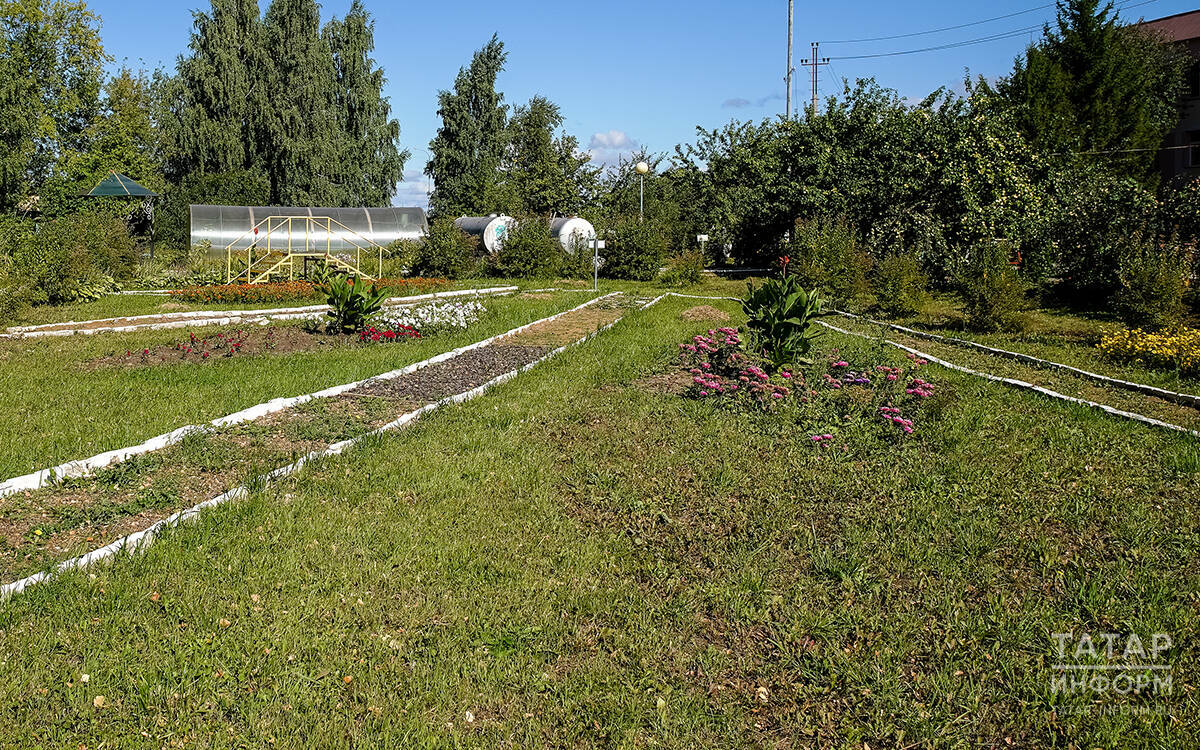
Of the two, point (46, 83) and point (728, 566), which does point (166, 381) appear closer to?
point (728, 566)

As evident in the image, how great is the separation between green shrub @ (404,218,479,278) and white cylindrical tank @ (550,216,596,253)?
14.8 ft

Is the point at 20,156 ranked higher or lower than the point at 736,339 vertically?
higher

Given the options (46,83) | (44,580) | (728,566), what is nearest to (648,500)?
(728,566)

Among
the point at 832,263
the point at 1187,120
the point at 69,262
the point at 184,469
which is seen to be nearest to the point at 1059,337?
the point at 832,263

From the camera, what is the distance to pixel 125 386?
8.45 metres

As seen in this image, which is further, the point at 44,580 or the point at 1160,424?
the point at 1160,424

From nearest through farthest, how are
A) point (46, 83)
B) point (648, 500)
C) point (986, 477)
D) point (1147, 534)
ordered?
point (1147, 534), point (648, 500), point (986, 477), point (46, 83)

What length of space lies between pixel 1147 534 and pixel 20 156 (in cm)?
3580

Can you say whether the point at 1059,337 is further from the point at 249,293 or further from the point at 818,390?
the point at 249,293

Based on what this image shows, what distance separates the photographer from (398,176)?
40.3 m

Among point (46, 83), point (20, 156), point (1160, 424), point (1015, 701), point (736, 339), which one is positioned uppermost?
point (46, 83)

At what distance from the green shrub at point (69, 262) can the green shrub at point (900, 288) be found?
1570cm

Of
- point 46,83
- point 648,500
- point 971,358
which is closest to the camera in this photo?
point 648,500

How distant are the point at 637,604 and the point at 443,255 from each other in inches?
819
